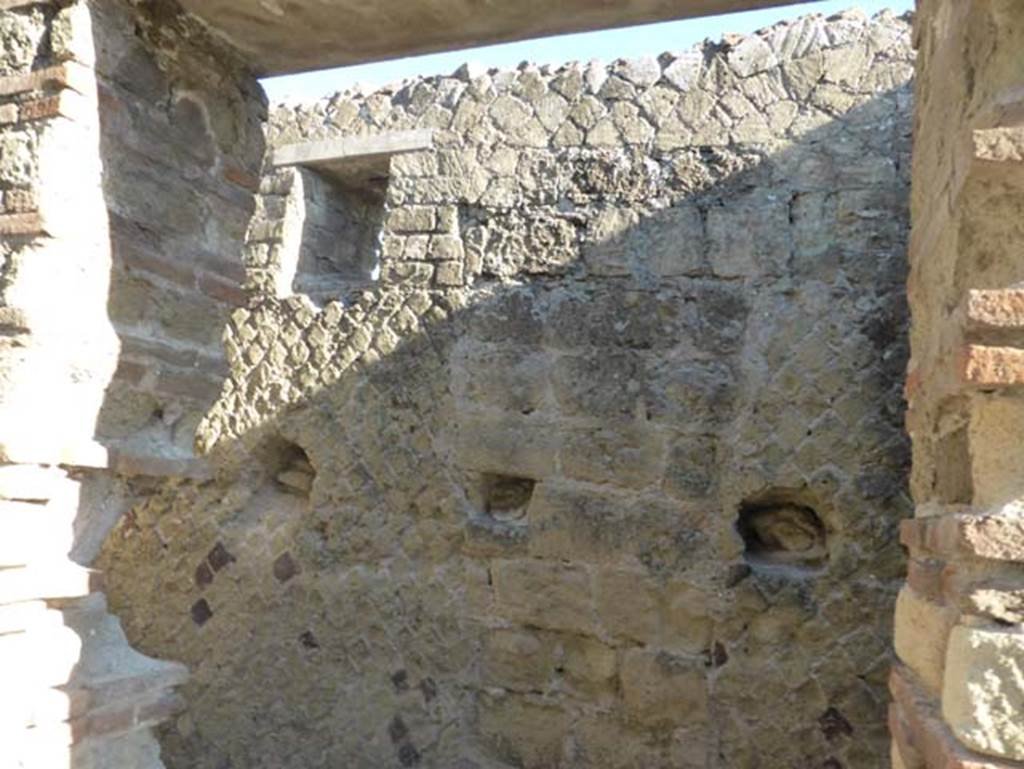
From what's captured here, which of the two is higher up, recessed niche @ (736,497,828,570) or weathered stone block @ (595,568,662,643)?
recessed niche @ (736,497,828,570)

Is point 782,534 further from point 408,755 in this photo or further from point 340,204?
point 340,204

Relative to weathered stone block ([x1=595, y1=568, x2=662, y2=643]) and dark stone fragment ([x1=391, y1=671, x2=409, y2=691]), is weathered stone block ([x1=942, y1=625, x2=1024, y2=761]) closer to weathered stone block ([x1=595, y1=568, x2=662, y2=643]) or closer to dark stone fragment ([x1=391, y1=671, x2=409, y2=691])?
weathered stone block ([x1=595, y1=568, x2=662, y2=643])

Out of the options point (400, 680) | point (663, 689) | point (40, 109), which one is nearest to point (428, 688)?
point (400, 680)

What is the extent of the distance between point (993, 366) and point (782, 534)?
2.68m

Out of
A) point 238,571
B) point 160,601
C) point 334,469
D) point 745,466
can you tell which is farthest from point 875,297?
point 160,601

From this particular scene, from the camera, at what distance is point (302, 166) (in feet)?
15.1

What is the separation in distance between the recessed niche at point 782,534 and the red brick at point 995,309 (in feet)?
8.54

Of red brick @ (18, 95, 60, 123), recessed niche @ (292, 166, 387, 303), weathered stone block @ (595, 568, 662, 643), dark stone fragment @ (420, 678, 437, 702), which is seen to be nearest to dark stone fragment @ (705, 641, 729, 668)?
weathered stone block @ (595, 568, 662, 643)

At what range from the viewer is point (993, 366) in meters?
1.03

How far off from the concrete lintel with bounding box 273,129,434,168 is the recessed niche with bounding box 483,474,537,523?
5.24 feet

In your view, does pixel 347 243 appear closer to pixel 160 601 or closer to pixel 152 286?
pixel 160 601

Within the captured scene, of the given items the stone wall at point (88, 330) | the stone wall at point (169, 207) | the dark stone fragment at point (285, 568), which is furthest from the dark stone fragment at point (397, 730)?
the stone wall at point (169, 207)

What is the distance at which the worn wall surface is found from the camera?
135 inches

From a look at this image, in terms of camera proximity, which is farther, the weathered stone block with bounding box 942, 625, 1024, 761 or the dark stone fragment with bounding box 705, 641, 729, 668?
the dark stone fragment with bounding box 705, 641, 729, 668
